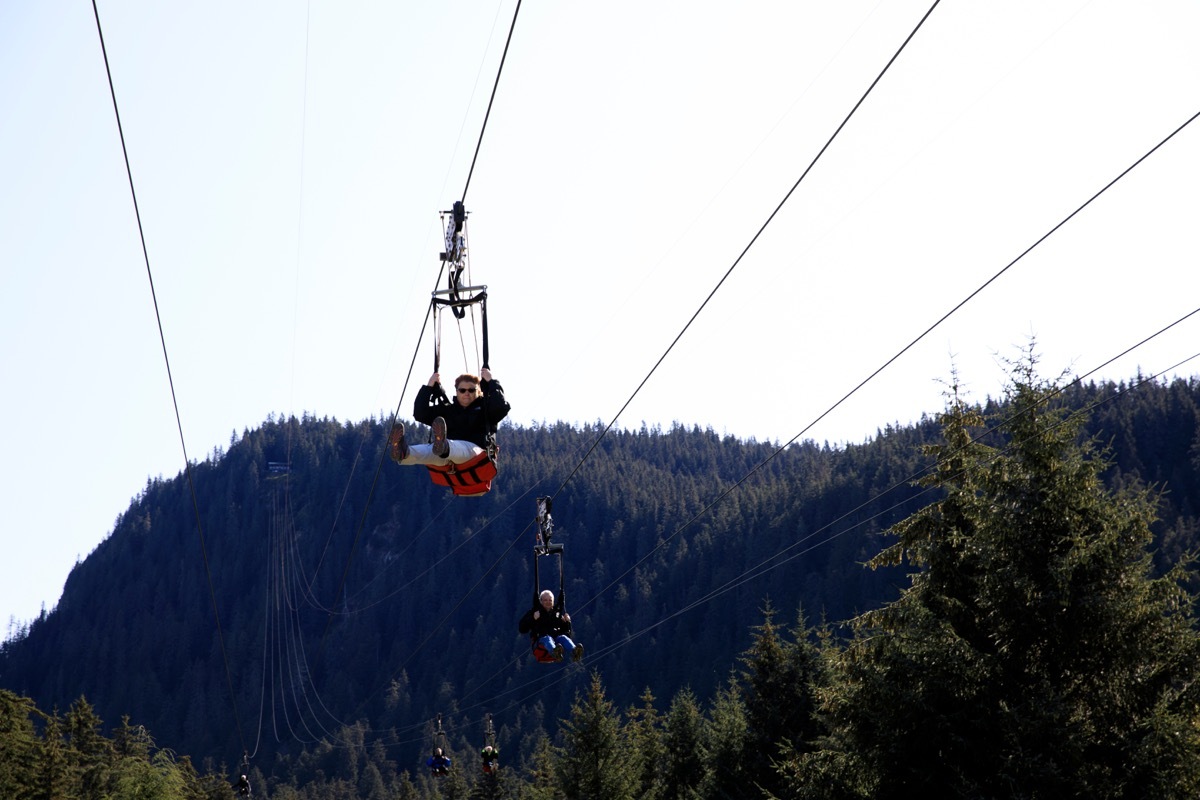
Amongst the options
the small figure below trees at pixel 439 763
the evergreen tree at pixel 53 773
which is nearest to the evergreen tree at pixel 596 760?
the small figure below trees at pixel 439 763

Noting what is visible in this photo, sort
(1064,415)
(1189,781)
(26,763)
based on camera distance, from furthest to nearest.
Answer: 1. (26,763)
2. (1064,415)
3. (1189,781)

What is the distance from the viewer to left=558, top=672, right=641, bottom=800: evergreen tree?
40.7 metres

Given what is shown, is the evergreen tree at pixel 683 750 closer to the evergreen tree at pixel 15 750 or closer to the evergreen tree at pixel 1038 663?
the evergreen tree at pixel 1038 663

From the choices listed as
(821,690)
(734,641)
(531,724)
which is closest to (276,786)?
(531,724)

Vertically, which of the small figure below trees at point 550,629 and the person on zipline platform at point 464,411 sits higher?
the person on zipline platform at point 464,411

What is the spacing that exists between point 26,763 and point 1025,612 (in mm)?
44580

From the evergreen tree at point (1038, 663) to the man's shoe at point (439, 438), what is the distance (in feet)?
23.4

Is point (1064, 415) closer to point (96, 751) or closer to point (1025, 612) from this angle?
point (1025, 612)

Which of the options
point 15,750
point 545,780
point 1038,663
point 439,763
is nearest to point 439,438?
point 1038,663

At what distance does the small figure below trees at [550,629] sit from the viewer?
21406 mm

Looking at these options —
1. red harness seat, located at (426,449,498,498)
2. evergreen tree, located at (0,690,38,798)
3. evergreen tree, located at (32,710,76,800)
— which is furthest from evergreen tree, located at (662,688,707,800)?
red harness seat, located at (426,449,498,498)

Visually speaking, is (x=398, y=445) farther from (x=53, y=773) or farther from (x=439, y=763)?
(x=53, y=773)

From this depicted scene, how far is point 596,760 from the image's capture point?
41.0 metres

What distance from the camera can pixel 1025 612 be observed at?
17562 mm
